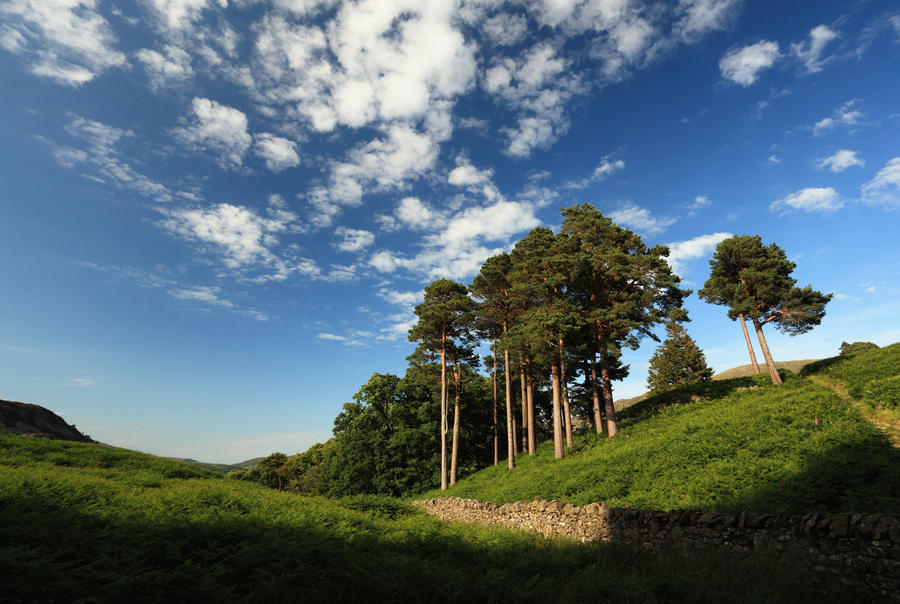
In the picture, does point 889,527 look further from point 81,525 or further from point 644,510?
point 81,525

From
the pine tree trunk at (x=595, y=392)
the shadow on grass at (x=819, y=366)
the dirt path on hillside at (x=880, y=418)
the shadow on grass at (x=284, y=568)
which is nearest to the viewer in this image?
the shadow on grass at (x=284, y=568)

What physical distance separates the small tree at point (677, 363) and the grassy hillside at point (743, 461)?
74.5 feet

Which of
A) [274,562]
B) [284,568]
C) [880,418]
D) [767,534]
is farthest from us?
[880,418]

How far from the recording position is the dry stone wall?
6527mm

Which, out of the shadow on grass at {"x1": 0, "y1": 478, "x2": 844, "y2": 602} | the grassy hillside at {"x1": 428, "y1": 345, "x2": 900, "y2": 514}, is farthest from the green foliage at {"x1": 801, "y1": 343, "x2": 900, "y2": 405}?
the shadow on grass at {"x1": 0, "y1": 478, "x2": 844, "y2": 602}

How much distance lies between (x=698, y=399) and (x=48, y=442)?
Answer: 38.0 m

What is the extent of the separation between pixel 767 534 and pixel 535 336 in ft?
44.5

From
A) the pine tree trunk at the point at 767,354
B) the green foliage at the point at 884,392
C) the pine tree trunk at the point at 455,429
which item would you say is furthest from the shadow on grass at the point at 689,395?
the pine tree trunk at the point at 455,429

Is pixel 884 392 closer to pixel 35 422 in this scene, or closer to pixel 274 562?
pixel 274 562

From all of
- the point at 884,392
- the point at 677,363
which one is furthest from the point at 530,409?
the point at 677,363

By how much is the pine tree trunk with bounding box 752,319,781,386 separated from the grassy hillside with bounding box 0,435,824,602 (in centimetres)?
2397

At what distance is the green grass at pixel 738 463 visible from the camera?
981 cm

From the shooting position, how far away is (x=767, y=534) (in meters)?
8.03

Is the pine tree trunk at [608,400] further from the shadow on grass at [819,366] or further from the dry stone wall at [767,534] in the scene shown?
the shadow on grass at [819,366]
